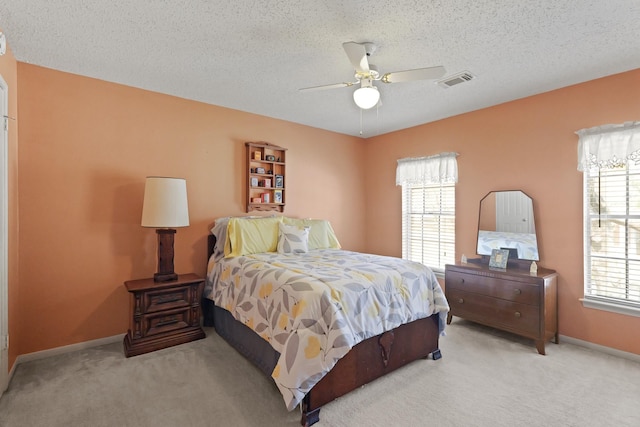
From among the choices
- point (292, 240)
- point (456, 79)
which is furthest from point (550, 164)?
point (292, 240)

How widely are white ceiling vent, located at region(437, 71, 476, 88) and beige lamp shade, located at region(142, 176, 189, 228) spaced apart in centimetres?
281

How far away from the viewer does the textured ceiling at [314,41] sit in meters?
1.98

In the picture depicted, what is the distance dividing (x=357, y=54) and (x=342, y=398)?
237 cm

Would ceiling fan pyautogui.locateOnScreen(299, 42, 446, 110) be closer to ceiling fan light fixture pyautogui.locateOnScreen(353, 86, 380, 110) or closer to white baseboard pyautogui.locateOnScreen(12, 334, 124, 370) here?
ceiling fan light fixture pyautogui.locateOnScreen(353, 86, 380, 110)

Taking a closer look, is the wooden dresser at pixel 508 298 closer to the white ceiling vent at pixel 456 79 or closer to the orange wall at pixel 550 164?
the orange wall at pixel 550 164

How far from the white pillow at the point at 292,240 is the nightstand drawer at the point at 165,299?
1066mm

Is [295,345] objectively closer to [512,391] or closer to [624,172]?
[512,391]

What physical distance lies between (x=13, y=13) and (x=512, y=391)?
4.29 meters

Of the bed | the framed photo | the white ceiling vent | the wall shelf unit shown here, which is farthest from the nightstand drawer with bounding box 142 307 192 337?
the white ceiling vent

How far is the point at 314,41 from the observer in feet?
7.68

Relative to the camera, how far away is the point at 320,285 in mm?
2135

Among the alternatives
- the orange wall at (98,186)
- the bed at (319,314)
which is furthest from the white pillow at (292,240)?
the orange wall at (98,186)

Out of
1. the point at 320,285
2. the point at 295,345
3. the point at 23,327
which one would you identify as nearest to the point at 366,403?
the point at 295,345

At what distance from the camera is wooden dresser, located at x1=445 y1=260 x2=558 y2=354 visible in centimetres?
291
